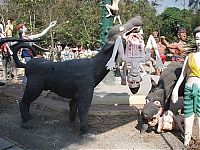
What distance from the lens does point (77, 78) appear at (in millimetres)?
5129

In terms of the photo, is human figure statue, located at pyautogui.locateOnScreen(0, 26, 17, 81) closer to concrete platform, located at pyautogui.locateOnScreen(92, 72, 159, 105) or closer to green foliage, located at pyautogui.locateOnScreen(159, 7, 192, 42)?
concrete platform, located at pyautogui.locateOnScreen(92, 72, 159, 105)

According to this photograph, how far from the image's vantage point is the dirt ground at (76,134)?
4.90m

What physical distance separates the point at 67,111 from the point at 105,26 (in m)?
3.51

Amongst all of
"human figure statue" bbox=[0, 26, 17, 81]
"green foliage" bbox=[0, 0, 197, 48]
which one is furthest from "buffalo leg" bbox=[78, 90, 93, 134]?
"green foliage" bbox=[0, 0, 197, 48]

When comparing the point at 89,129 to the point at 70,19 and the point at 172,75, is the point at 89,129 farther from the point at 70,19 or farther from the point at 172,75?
the point at 70,19

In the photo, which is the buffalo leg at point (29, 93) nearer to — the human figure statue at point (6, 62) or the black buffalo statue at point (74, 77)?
the black buffalo statue at point (74, 77)

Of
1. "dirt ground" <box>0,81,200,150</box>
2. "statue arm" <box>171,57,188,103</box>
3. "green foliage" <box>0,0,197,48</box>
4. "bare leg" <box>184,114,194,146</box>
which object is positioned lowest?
"dirt ground" <box>0,81,200,150</box>

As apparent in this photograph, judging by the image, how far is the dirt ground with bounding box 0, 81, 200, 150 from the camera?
16.1 ft

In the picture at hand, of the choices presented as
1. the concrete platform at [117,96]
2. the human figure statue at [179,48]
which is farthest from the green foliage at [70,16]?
the human figure statue at [179,48]

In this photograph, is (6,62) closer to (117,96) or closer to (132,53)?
(117,96)

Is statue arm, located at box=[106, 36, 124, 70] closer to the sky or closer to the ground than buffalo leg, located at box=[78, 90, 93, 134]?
closer to the sky

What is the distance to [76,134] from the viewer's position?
5332 millimetres

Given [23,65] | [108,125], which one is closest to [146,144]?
[108,125]

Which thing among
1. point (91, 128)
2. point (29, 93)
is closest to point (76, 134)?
point (91, 128)
